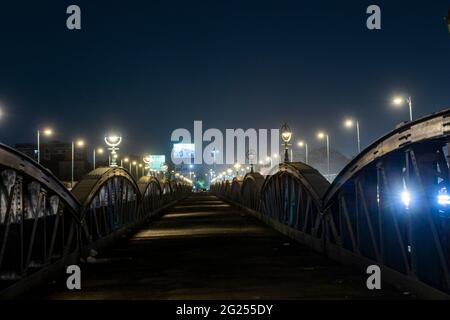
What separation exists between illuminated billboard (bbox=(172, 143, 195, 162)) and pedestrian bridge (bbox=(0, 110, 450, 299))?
130849 mm

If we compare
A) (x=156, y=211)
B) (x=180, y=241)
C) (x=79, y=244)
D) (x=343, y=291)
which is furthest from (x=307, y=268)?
Answer: (x=156, y=211)

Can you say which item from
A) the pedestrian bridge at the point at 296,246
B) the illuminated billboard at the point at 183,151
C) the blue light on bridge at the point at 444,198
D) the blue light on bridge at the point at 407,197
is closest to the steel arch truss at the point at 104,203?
the pedestrian bridge at the point at 296,246

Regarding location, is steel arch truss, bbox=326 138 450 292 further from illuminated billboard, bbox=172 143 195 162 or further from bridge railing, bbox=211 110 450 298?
illuminated billboard, bbox=172 143 195 162

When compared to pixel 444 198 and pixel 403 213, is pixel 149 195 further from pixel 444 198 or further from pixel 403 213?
pixel 403 213

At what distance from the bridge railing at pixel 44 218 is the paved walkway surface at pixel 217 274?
1.95 feet

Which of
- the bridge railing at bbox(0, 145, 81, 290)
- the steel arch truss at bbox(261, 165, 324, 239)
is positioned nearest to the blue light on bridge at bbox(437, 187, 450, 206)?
the steel arch truss at bbox(261, 165, 324, 239)

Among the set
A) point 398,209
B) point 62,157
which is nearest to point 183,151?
point 62,157

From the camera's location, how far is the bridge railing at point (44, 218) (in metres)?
10.4

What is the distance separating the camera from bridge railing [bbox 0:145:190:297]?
A: 10.4m

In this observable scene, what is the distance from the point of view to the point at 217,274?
42.7ft

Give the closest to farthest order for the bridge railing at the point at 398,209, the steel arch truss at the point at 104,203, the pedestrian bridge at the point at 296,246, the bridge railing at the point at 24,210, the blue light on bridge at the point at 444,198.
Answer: the bridge railing at the point at 398,209 < the pedestrian bridge at the point at 296,246 < the blue light on bridge at the point at 444,198 < the bridge railing at the point at 24,210 < the steel arch truss at the point at 104,203

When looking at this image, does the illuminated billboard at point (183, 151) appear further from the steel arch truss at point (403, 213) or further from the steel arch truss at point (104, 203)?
the steel arch truss at point (403, 213)

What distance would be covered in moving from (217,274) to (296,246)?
6317 mm
